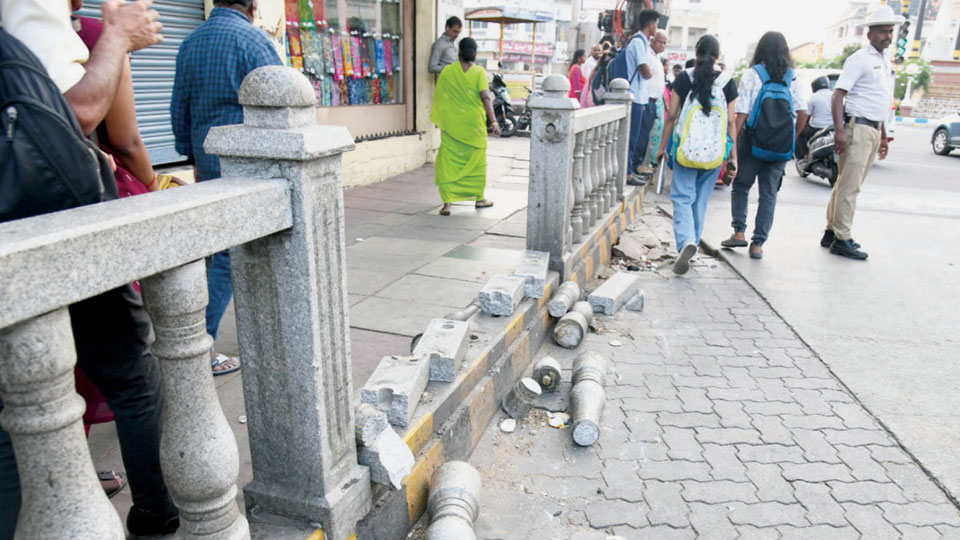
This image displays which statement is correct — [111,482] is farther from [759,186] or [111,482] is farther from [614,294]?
[759,186]

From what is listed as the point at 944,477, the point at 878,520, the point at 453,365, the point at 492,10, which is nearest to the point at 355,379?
the point at 453,365

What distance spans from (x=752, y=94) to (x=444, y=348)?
13.7 ft

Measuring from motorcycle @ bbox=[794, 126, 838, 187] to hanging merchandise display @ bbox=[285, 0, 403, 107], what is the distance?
6580mm

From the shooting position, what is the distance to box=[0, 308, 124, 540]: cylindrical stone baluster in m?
1.08

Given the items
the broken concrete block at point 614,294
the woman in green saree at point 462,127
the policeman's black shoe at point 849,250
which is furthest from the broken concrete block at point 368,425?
the policeman's black shoe at point 849,250

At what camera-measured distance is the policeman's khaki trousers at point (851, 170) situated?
582cm

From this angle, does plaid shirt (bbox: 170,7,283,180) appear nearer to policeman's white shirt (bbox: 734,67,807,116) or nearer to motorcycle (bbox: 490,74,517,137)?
policeman's white shirt (bbox: 734,67,807,116)

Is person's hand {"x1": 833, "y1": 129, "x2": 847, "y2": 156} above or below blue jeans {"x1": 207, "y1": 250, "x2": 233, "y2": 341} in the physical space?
above

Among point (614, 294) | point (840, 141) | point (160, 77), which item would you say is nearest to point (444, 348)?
point (614, 294)

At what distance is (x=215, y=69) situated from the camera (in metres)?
3.02

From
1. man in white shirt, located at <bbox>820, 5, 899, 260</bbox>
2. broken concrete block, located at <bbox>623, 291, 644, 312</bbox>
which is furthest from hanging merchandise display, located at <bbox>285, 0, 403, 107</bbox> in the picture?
man in white shirt, located at <bbox>820, 5, 899, 260</bbox>

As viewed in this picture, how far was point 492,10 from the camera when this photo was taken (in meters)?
16.3

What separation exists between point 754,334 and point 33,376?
14.0 feet

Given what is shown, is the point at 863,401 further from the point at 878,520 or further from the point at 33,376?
the point at 33,376
